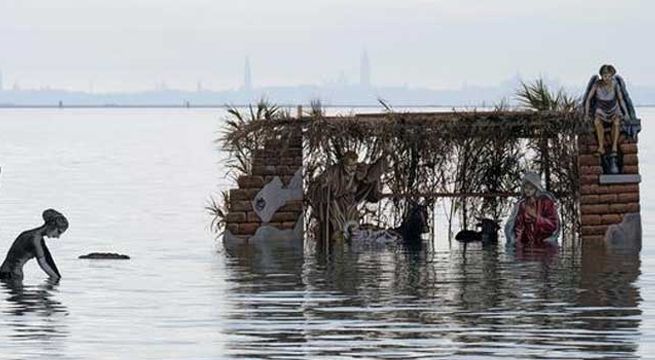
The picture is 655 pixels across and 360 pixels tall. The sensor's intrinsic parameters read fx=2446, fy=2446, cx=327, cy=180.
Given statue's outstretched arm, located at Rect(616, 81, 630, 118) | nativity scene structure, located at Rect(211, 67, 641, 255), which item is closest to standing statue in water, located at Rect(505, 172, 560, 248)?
nativity scene structure, located at Rect(211, 67, 641, 255)

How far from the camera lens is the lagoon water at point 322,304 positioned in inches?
879

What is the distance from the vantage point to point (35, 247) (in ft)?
95.0

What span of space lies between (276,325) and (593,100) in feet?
41.2

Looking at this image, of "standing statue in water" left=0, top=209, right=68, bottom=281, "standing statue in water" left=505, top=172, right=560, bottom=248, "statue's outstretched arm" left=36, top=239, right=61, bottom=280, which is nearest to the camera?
"standing statue in water" left=0, top=209, right=68, bottom=281

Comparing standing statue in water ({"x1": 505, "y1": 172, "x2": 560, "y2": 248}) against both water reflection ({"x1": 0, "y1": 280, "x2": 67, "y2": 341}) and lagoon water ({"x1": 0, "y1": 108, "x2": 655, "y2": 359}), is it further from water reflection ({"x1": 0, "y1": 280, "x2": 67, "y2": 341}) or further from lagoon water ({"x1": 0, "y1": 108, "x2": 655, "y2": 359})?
water reflection ({"x1": 0, "y1": 280, "x2": 67, "y2": 341})

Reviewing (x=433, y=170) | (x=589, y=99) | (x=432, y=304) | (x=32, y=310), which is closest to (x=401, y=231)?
(x=433, y=170)

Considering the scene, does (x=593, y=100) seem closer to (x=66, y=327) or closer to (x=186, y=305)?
(x=186, y=305)

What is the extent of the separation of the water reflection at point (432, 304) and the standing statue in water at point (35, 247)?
7.36 ft

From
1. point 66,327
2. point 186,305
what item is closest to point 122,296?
point 186,305

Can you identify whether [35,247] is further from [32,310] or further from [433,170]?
[433,170]

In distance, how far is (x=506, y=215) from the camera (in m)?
38.7

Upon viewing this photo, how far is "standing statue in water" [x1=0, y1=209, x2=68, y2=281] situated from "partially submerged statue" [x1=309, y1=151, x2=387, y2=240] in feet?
23.7

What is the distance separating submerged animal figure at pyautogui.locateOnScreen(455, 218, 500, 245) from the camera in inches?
1453

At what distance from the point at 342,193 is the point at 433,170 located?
198 cm
